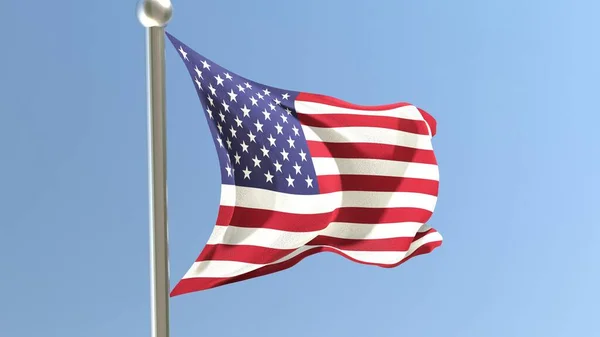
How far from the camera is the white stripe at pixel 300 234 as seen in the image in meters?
5.49

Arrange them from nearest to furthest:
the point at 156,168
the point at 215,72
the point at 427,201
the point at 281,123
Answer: the point at 156,168 < the point at 215,72 < the point at 281,123 < the point at 427,201

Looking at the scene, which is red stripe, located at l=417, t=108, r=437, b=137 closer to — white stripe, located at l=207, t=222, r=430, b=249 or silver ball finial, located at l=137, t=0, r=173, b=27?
white stripe, located at l=207, t=222, r=430, b=249

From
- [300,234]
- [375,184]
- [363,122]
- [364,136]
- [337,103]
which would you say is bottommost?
[300,234]

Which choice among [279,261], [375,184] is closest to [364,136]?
[375,184]

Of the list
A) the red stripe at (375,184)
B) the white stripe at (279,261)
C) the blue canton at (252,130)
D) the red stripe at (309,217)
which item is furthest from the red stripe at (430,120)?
the blue canton at (252,130)

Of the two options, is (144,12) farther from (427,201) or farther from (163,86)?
(427,201)

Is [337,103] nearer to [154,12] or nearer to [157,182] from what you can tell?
[154,12]

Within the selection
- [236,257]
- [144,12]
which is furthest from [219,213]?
[144,12]

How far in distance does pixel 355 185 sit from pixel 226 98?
1448 millimetres

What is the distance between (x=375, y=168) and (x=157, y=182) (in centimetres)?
260

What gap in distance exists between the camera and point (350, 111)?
21.6 feet

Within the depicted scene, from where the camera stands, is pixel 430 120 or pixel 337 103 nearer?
pixel 337 103

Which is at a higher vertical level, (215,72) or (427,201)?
(215,72)

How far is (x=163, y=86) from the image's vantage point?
14.2 feet
